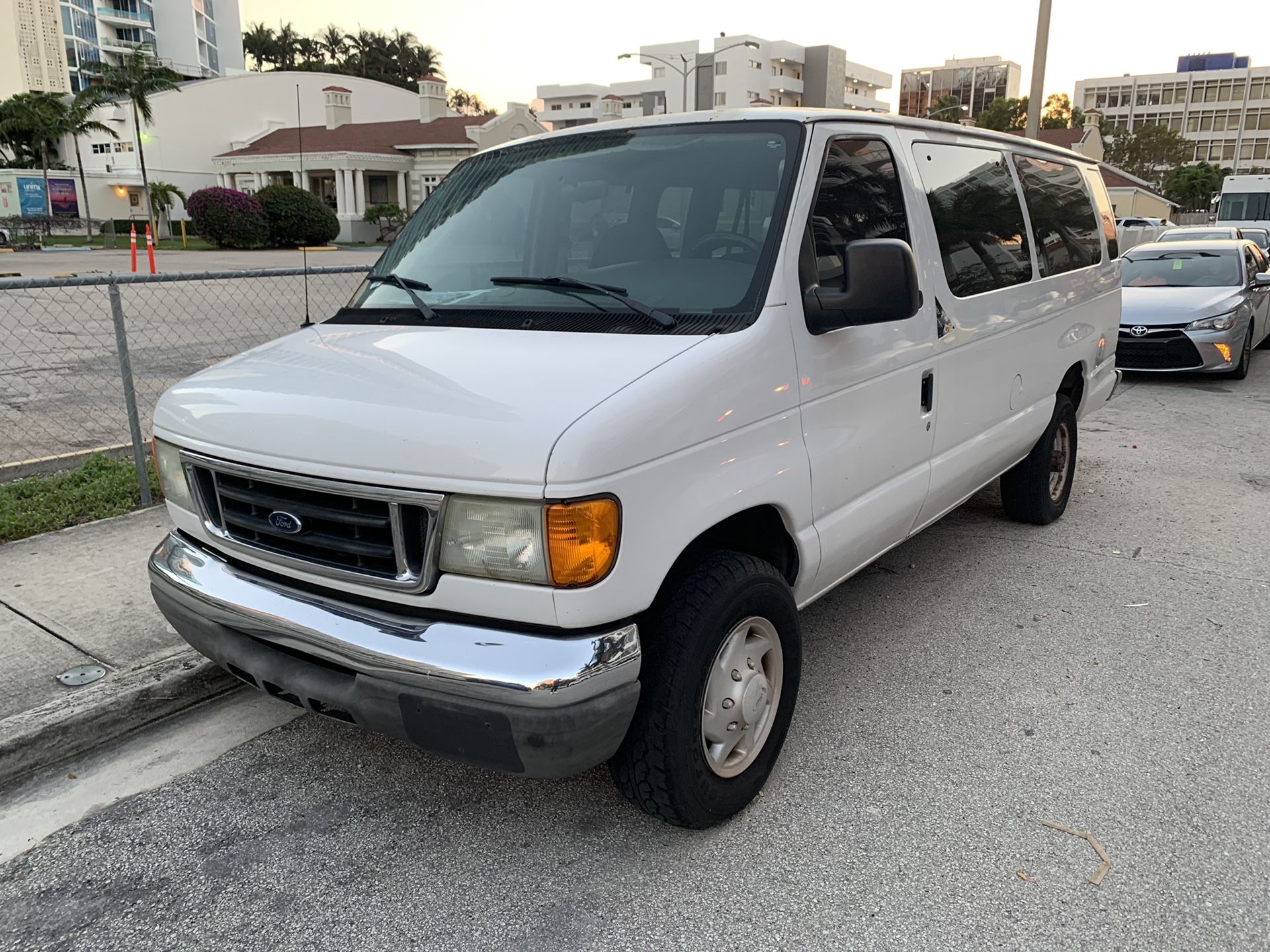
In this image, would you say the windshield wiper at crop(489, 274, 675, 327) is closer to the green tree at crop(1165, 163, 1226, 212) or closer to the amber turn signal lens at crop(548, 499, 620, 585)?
the amber turn signal lens at crop(548, 499, 620, 585)

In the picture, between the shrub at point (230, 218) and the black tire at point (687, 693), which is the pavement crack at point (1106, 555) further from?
the shrub at point (230, 218)

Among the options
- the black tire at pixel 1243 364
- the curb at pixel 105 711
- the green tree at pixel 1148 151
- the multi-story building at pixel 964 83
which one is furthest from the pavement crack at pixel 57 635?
the multi-story building at pixel 964 83

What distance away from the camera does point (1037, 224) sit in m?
5.02

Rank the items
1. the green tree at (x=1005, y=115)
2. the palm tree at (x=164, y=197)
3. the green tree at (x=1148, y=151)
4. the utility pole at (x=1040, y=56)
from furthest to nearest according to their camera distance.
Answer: the green tree at (x=1148, y=151)
the green tree at (x=1005, y=115)
the palm tree at (x=164, y=197)
the utility pole at (x=1040, y=56)

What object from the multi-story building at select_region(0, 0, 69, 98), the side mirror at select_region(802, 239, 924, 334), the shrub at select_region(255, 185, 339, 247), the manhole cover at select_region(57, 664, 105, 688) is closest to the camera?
the side mirror at select_region(802, 239, 924, 334)

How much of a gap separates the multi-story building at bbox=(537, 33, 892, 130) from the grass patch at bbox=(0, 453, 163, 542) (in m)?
88.4

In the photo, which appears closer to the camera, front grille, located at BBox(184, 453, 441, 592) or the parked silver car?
front grille, located at BBox(184, 453, 441, 592)

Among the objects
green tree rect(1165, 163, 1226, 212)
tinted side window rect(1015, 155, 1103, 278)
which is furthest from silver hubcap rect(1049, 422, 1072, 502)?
green tree rect(1165, 163, 1226, 212)

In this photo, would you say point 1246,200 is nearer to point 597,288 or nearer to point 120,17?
point 597,288

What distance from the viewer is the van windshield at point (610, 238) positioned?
308 centimetres

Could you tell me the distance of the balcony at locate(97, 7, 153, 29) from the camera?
9056 cm

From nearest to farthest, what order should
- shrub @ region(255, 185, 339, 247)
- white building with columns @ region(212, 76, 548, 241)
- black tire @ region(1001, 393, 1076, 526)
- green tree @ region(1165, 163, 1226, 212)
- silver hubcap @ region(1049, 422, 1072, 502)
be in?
black tire @ region(1001, 393, 1076, 526) → silver hubcap @ region(1049, 422, 1072, 502) → shrub @ region(255, 185, 339, 247) → white building with columns @ region(212, 76, 548, 241) → green tree @ region(1165, 163, 1226, 212)

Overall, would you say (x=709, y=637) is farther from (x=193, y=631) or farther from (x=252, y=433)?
(x=193, y=631)

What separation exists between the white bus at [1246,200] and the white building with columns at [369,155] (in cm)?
3262
